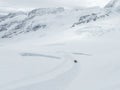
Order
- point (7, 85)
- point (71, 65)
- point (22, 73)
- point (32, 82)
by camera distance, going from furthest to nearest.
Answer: point (71, 65) < point (22, 73) < point (32, 82) < point (7, 85)

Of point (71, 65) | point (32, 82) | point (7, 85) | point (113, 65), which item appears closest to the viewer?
point (7, 85)

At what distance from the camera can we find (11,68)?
65.3ft

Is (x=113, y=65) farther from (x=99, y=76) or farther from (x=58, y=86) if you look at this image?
(x=58, y=86)

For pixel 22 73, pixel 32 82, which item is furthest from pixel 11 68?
pixel 32 82

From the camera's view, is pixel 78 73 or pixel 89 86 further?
pixel 78 73

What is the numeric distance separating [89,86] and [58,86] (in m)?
1.88

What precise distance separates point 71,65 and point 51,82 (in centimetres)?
627

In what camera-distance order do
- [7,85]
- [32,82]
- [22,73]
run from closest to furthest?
[7,85]
[32,82]
[22,73]

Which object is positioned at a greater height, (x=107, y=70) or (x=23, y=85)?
(x=23, y=85)

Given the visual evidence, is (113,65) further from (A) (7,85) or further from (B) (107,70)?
(A) (7,85)

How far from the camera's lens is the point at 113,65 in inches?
872

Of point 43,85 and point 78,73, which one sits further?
point 78,73

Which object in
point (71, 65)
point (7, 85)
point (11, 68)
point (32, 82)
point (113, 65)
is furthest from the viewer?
point (71, 65)

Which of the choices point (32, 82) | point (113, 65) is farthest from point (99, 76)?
point (32, 82)
